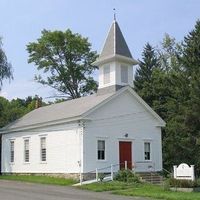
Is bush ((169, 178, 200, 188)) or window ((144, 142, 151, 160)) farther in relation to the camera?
window ((144, 142, 151, 160))

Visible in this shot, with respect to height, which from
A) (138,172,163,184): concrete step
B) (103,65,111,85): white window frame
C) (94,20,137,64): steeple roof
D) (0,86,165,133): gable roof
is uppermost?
(94,20,137,64): steeple roof

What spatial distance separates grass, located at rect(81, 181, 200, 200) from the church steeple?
32.2 feet

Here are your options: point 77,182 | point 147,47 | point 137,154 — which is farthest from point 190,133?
point 147,47

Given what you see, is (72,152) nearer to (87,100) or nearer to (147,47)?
(87,100)

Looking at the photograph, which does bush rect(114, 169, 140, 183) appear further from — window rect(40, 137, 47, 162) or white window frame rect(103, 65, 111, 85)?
white window frame rect(103, 65, 111, 85)

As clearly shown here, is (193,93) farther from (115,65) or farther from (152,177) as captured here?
(152,177)

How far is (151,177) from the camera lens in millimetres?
35438

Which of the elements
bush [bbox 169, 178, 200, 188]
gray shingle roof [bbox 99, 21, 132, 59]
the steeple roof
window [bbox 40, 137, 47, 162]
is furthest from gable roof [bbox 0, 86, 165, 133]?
bush [bbox 169, 178, 200, 188]

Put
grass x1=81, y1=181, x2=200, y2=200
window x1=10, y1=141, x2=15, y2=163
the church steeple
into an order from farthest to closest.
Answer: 1. window x1=10, y1=141, x2=15, y2=163
2. the church steeple
3. grass x1=81, y1=181, x2=200, y2=200

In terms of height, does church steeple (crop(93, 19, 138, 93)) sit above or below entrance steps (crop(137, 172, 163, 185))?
above

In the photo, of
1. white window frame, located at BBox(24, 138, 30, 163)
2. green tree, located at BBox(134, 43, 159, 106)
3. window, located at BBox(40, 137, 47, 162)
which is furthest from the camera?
green tree, located at BBox(134, 43, 159, 106)

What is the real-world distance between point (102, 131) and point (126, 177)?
15.6ft

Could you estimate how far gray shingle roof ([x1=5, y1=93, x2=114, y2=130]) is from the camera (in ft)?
117

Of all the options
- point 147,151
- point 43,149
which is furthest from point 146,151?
point 43,149
